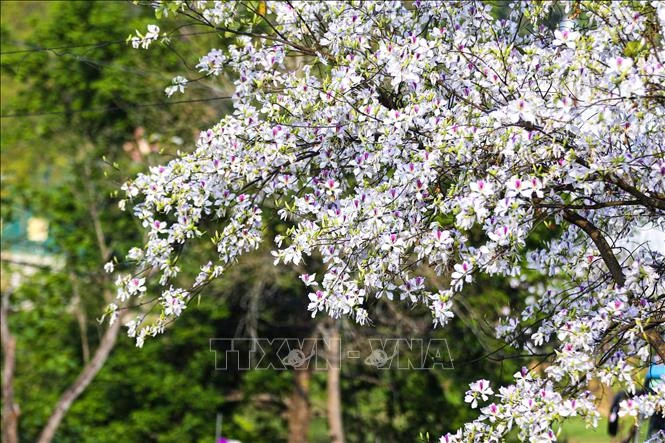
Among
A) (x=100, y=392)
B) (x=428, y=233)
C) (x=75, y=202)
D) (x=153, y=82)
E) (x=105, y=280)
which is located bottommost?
(x=428, y=233)

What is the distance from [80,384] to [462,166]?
10471 millimetres

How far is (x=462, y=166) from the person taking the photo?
6.03 meters

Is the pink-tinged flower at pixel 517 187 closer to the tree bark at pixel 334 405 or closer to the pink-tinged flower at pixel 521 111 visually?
the pink-tinged flower at pixel 521 111

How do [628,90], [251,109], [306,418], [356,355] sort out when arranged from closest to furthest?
[628,90]
[251,109]
[356,355]
[306,418]

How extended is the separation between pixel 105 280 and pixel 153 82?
2914mm

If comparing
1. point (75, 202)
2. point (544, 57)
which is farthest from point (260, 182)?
point (75, 202)

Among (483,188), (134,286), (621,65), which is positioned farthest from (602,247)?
(134,286)

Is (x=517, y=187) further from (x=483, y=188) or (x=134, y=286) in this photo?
(x=134, y=286)

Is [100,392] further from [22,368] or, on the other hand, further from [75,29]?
[75,29]

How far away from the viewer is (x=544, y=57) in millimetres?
6141

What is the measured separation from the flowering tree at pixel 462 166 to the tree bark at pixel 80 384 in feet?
26.8

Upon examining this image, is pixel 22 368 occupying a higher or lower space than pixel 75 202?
lower

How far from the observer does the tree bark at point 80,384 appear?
50.0ft

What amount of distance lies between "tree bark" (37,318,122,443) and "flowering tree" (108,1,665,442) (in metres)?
8.16
